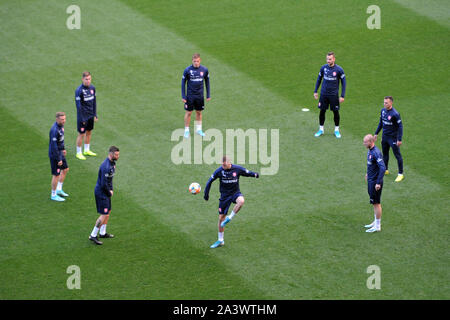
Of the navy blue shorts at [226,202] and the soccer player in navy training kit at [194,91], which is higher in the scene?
the soccer player in navy training kit at [194,91]

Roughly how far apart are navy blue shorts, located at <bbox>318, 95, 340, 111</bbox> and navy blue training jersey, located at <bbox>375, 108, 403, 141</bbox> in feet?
8.70

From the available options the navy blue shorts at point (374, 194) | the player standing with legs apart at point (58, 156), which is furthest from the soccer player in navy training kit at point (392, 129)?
the player standing with legs apart at point (58, 156)

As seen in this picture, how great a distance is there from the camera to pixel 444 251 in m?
16.7

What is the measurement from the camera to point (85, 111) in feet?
68.6

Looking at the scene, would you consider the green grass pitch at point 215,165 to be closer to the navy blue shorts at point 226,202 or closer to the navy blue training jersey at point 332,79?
the navy blue shorts at point 226,202

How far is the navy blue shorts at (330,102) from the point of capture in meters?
22.4

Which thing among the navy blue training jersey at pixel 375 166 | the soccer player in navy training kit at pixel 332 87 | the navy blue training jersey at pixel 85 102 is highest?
the soccer player in navy training kit at pixel 332 87

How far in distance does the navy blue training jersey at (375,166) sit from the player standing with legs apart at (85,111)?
8.35 metres

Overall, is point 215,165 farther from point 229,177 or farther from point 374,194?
point 374,194

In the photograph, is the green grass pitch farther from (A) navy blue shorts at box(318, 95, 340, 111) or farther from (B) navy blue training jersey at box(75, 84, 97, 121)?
(B) navy blue training jersey at box(75, 84, 97, 121)

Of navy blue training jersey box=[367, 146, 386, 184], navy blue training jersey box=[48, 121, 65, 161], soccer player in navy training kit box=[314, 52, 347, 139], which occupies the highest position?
soccer player in navy training kit box=[314, 52, 347, 139]

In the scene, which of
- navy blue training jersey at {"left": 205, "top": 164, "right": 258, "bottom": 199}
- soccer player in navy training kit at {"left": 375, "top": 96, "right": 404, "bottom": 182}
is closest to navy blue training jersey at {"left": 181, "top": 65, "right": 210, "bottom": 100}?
soccer player in navy training kit at {"left": 375, "top": 96, "right": 404, "bottom": 182}

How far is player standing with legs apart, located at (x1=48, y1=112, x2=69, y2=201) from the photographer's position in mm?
18422
